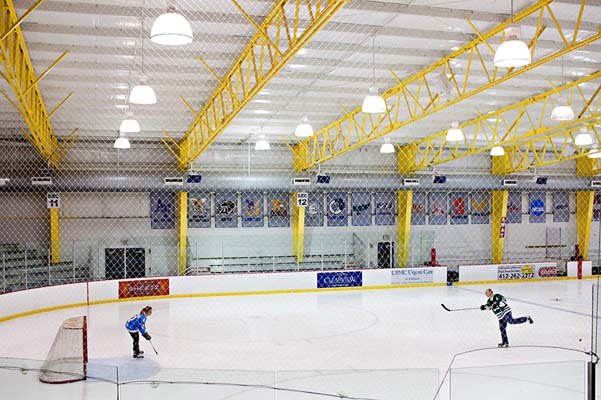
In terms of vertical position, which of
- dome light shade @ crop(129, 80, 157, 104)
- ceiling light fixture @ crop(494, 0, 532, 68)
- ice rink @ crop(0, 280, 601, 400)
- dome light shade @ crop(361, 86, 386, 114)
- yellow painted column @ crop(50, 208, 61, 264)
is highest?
ceiling light fixture @ crop(494, 0, 532, 68)

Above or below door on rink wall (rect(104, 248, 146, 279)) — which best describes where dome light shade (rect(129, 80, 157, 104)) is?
above

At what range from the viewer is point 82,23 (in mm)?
14008

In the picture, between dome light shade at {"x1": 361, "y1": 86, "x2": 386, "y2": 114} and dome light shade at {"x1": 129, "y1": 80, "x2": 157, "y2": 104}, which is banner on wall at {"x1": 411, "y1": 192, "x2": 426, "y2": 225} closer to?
dome light shade at {"x1": 361, "y1": 86, "x2": 386, "y2": 114}

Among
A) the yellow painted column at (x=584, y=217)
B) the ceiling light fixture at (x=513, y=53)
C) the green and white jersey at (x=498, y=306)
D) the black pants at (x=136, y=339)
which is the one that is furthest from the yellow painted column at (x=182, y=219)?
the yellow painted column at (x=584, y=217)

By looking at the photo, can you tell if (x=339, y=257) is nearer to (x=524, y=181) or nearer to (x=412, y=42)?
(x=524, y=181)

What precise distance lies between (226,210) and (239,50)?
1534 cm

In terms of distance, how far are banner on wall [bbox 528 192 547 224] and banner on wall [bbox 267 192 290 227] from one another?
1382cm

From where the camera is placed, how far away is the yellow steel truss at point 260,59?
11.8 metres

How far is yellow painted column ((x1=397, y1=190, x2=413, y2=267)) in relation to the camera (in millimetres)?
32094

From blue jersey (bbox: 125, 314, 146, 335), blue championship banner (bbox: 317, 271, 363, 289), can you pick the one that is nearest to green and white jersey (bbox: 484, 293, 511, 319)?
blue jersey (bbox: 125, 314, 146, 335)

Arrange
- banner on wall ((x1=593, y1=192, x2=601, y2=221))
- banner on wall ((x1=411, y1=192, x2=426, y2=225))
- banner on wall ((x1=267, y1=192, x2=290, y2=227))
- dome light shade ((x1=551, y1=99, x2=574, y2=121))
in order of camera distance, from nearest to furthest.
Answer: dome light shade ((x1=551, y1=99, x2=574, y2=121))
banner on wall ((x1=267, y1=192, x2=290, y2=227))
banner on wall ((x1=411, y1=192, x2=426, y2=225))
banner on wall ((x1=593, y1=192, x2=601, y2=221))

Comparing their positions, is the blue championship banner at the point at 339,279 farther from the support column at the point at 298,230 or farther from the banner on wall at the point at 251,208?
the banner on wall at the point at 251,208

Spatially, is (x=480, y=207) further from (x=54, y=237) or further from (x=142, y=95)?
(x=142, y=95)

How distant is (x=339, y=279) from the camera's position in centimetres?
2730
